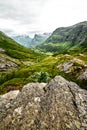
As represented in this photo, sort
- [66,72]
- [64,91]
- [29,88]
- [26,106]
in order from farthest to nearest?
1. [66,72]
2. [29,88]
3. [64,91]
4. [26,106]

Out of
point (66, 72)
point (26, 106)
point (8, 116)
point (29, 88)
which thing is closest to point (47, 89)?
point (29, 88)

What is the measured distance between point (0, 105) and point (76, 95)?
1047 cm

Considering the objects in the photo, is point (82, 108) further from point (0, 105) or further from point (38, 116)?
point (0, 105)

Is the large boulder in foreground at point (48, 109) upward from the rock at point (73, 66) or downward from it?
upward

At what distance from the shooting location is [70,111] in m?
24.2

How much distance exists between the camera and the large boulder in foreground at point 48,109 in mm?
22969

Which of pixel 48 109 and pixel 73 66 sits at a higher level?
pixel 48 109

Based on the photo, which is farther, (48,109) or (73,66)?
(73,66)

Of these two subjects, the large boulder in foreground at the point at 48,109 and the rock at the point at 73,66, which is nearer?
the large boulder in foreground at the point at 48,109

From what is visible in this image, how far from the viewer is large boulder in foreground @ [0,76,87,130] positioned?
23.0 metres

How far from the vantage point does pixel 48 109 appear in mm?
24797

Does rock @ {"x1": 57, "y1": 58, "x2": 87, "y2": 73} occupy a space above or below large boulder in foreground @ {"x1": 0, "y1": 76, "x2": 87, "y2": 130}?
below

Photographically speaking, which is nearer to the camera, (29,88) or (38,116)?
(38,116)

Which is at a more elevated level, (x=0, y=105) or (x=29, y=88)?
(x=29, y=88)
